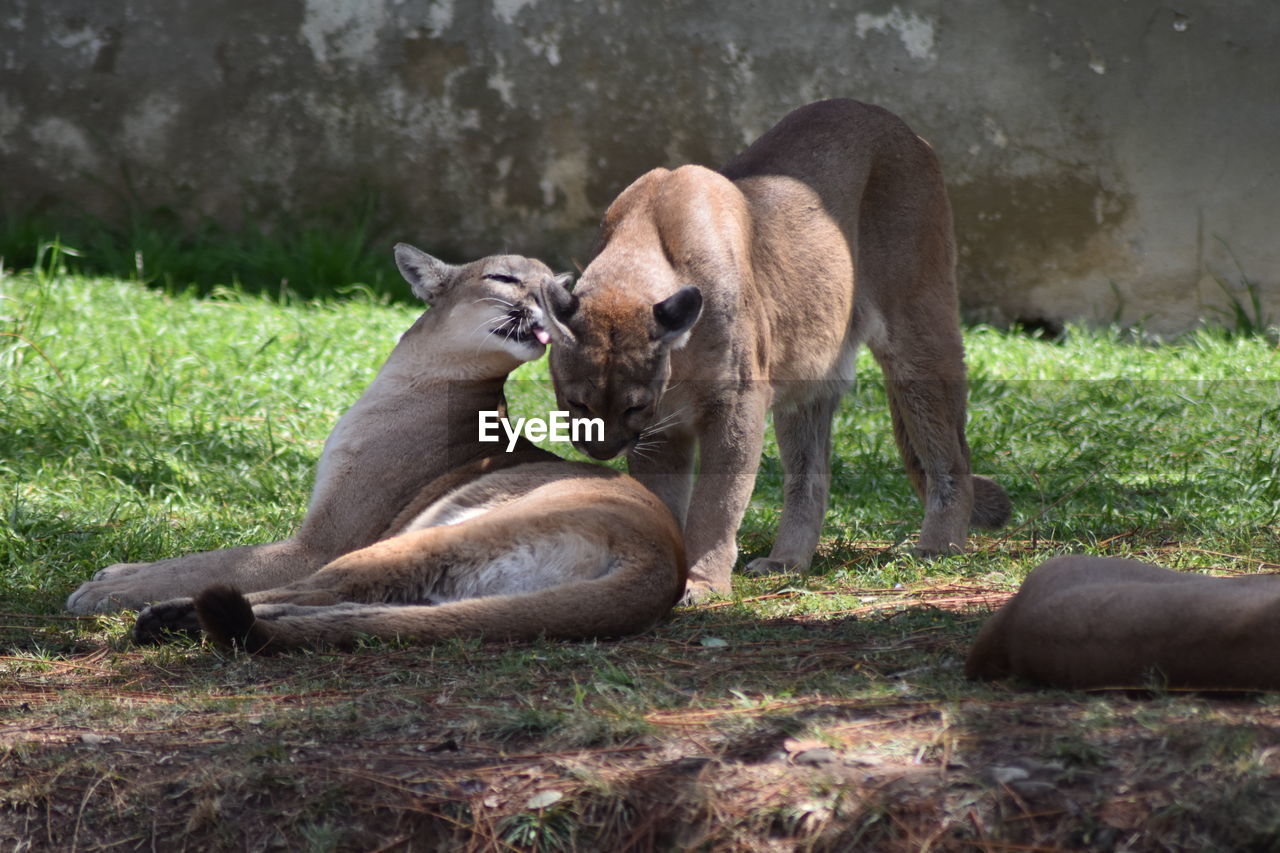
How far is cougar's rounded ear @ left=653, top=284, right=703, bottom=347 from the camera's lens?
4.48m

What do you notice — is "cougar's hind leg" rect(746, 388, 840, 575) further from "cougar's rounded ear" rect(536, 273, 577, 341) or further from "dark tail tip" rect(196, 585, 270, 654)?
"dark tail tip" rect(196, 585, 270, 654)

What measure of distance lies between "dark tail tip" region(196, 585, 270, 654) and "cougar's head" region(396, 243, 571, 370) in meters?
1.42

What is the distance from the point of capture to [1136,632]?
9.82 feet

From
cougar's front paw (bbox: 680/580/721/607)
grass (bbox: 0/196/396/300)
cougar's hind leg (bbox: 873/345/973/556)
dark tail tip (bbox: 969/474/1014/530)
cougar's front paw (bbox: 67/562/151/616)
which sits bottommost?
cougar's front paw (bbox: 67/562/151/616)

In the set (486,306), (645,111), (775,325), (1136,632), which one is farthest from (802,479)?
(645,111)

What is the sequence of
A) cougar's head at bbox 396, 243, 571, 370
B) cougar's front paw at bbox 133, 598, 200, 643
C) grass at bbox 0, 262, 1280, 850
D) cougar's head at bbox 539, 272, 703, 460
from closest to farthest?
grass at bbox 0, 262, 1280, 850 < cougar's front paw at bbox 133, 598, 200, 643 < cougar's head at bbox 539, 272, 703, 460 < cougar's head at bbox 396, 243, 571, 370

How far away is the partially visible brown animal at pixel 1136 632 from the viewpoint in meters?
2.90

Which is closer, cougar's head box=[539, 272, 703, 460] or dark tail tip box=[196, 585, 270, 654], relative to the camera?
dark tail tip box=[196, 585, 270, 654]

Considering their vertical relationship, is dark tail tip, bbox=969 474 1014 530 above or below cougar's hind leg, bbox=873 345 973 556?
below

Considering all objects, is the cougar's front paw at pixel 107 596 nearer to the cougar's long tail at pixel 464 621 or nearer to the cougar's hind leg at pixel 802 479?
the cougar's long tail at pixel 464 621

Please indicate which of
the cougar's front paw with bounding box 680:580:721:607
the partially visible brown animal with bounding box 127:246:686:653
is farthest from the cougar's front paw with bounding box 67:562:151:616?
the cougar's front paw with bounding box 680:580:721:607

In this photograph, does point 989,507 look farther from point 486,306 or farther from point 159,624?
point 159,624

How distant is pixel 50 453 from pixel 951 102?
17.9 ft

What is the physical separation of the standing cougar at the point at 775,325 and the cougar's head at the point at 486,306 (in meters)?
0.25
